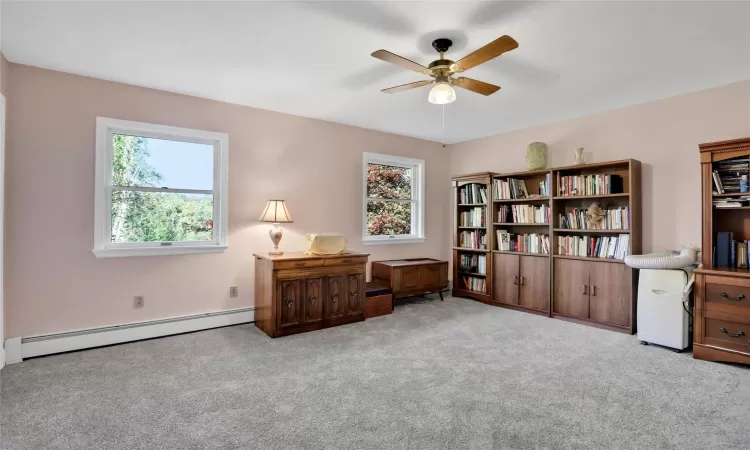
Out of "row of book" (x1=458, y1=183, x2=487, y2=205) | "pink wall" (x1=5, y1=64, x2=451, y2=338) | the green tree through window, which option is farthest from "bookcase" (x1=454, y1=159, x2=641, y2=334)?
the green tree through window

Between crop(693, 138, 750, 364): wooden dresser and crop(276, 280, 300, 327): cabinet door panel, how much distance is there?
346 cm

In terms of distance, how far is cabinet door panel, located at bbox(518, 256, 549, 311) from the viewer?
14.7ft

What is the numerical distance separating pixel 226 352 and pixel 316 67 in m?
2.52

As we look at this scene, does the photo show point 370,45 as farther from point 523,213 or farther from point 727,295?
point 727,295

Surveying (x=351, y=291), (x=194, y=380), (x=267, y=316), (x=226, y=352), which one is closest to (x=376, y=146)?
(x=351, y=291)

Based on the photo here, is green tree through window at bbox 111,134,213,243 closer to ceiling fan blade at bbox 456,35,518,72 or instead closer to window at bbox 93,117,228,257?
window at bbox 93,117,228,257

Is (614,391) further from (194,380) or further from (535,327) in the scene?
(194,380)

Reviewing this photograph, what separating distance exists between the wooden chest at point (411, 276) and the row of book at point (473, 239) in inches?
20.4

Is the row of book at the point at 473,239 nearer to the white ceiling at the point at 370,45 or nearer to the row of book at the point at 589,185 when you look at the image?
the row of book at the point at 589,185

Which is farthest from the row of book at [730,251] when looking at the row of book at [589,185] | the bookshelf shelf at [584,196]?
the row of book at [589,185]

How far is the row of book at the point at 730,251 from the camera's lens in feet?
10.2

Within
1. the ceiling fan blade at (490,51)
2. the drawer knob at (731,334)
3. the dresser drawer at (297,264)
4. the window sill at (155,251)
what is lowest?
the drawer knob at (731,334)

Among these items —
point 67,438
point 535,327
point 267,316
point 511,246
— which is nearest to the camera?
point 67,438

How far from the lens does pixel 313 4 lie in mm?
2209
